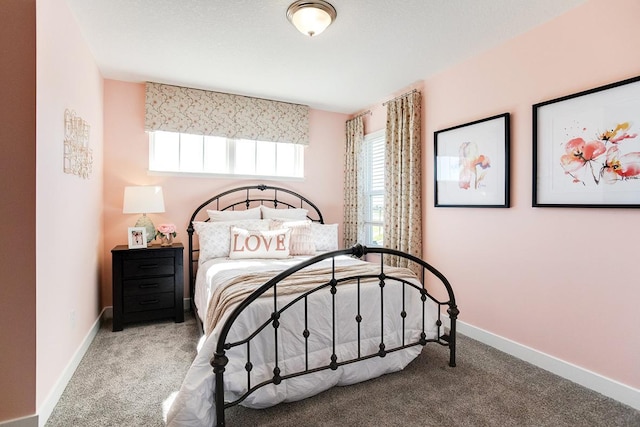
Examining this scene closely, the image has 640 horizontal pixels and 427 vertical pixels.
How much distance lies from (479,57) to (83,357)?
4099 mm

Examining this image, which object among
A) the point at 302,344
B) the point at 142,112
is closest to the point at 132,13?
the point at 142,112

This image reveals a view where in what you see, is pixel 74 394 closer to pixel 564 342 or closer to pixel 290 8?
pixel 290 8

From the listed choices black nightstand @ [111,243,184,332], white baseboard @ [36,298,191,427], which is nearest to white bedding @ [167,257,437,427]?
white baseboard @ [36,298,191,427]

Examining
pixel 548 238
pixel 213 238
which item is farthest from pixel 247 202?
pixel 548 238

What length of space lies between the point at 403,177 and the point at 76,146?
2963 millimetres

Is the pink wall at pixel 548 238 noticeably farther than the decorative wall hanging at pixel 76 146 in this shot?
No

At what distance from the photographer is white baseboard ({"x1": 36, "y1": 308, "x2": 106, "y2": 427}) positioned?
1732mm

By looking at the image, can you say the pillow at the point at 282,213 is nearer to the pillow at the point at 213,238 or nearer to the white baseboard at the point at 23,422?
the pillow at the point at 213,238

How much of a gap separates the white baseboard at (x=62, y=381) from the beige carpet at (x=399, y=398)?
0.04 metres

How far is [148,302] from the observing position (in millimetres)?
3188

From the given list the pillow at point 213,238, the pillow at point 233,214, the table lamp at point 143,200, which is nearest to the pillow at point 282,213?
the pillow at point 233,214

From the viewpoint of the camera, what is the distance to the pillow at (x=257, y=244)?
10.4ft

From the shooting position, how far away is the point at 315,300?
2014 mm

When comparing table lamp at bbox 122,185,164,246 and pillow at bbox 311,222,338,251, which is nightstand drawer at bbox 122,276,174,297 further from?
pillow at bbox 311,222,338,251
